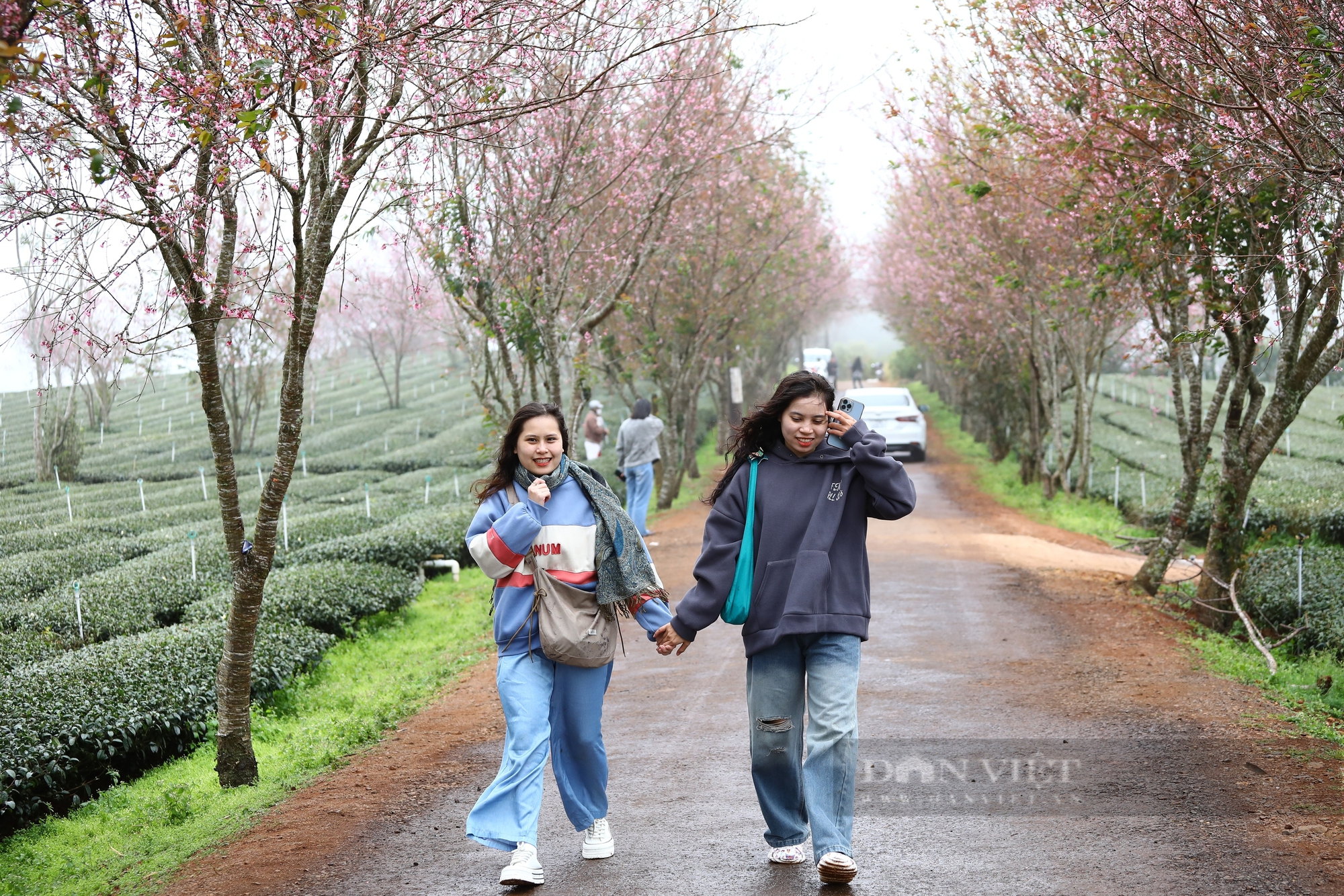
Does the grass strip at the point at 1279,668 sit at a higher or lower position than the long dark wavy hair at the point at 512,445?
lower

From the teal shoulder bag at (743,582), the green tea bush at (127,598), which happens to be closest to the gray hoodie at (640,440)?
the green tea bush at (127,598)

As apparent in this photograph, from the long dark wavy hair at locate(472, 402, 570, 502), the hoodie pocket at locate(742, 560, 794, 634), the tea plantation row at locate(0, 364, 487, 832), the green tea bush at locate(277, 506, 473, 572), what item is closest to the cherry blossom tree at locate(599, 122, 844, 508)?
the tea plantation row at locate(0, 364, 487, 832)

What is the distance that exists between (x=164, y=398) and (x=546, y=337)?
5.65 m

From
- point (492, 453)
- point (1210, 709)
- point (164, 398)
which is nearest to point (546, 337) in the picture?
point (492, 453)

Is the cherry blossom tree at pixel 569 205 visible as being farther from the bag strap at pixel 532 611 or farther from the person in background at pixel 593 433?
the bag strap at pixel 532 611

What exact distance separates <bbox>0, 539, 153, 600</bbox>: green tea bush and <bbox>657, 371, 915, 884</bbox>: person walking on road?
23.0 feet

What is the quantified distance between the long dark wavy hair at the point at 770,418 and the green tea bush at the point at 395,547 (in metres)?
8.37

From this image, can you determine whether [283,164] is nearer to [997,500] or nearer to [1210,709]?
[1210,709]

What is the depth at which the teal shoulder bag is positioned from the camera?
4.32 meters

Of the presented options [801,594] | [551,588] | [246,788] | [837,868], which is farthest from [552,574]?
[246,788]

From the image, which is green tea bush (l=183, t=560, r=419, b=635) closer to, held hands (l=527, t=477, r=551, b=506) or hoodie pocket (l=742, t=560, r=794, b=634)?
held hands (l=527, t=477, r=551, b=506)

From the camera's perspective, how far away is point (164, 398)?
15.6 meters

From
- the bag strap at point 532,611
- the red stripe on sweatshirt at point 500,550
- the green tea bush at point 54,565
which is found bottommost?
the green tea bush at point 54,565

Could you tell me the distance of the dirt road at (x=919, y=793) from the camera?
4289 mm
